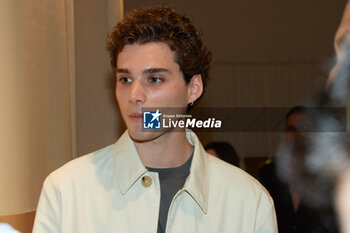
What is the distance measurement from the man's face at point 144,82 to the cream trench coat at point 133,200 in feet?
0.35

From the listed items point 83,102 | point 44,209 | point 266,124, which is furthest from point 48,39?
point 266,124

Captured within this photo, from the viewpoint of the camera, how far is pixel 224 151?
6.70 ft

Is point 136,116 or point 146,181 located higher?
point 136,116

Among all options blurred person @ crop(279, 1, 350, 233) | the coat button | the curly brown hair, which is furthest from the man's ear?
blurred person @ crop(279, 1, 350, 233)

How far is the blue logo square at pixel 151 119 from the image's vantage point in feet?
4.11

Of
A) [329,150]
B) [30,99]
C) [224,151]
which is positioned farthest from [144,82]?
[224,151]

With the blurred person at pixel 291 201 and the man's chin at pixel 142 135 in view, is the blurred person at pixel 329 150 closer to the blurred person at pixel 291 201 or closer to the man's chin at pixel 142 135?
the blurred person at pixel 291 201

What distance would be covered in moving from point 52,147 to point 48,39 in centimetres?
36

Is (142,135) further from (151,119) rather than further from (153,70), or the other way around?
(153,70)

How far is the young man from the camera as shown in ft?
4.17

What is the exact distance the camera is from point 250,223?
51.9 inches

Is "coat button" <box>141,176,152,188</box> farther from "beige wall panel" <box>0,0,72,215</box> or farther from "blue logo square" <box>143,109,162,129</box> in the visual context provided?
"beige wall panel" <box>0,0,72,215</box>

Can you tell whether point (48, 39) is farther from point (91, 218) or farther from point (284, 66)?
point (284, 66)

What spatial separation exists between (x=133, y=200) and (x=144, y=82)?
12.2 inches
